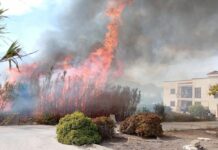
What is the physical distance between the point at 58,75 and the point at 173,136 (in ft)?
37.5

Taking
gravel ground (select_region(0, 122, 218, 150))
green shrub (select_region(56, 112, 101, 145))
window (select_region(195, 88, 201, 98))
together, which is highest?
window (select_region(195, 88, 201, 98))

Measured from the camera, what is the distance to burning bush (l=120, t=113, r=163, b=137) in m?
15.0

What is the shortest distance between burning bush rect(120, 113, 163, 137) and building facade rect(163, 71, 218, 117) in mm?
26340

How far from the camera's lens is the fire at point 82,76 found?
24.3m

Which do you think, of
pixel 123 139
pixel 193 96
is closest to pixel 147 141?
pixel 123 139

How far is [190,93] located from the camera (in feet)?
153

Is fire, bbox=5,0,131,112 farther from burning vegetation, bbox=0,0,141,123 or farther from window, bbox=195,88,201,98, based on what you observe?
window, bbox=195,88,201,98

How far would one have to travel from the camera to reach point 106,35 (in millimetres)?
26453

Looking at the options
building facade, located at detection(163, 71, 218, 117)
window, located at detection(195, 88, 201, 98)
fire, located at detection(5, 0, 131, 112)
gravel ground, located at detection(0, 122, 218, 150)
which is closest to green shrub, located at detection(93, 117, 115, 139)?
gravel ground, located at detection(0, 122, 218, 150)

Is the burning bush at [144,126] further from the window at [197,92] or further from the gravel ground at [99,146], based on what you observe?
the window at [197,92]

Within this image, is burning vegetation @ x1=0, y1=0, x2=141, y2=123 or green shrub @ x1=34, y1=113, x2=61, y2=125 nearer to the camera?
green shrub @ x1=34, y1=113, x2=61, y2=125

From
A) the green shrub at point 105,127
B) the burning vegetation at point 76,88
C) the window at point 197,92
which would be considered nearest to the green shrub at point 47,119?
the burning vegetation at point 76,88

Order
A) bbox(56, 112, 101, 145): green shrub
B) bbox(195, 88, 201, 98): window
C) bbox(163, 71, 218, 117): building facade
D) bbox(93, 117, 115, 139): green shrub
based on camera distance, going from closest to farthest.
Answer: bbox(56, 112, 101, 145): green shrub
bbox(93, 117, 115, 139): green shrub
bbox(163, 71, 218, 117): building facade
bbox(195, 88, 201, 98): window

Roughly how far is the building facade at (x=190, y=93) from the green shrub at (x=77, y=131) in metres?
29.1
